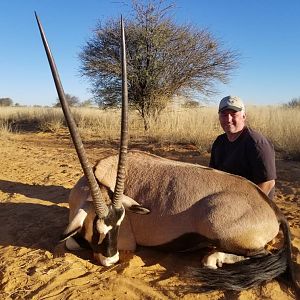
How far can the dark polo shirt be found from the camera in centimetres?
404

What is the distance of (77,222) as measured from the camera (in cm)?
331

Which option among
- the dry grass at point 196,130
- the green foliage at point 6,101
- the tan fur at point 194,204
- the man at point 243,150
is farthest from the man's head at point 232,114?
the green foliage at point 6,101

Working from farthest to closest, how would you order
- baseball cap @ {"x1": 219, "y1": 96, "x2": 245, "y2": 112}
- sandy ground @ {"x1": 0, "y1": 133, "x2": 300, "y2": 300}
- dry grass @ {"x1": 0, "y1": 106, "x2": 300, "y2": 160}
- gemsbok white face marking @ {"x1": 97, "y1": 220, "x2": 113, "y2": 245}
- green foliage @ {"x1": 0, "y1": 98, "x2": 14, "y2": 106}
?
green foliage @ {"x1": 0, "y1": 98, "x2": 14, "y2": 106}, dry grass @ {"x1": 0, "y1": 106, "x2": 300, "y2": 160}, baseball cap @ {"x1": 219, "y1": 96, "x2": 245, "y2": 112}, gemsbok white face marking @ {"x1": 97, "y1": 220, "x2": 113, "y2": 245}, sandy ground @ {"x1": 0, "y1": 133, "x2": 300, "y2": 300}

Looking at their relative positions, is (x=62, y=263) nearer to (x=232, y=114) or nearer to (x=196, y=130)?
(x=232, y=114)

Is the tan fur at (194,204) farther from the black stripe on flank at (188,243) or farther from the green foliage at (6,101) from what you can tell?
the green foliage at (6,101)

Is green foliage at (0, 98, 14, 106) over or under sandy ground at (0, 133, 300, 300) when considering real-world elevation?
over

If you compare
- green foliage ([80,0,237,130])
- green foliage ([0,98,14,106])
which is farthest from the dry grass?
green foliage ([0,98,14,106])

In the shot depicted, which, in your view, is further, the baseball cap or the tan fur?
the baseball cap

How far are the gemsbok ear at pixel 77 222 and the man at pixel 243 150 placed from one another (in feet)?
5.62

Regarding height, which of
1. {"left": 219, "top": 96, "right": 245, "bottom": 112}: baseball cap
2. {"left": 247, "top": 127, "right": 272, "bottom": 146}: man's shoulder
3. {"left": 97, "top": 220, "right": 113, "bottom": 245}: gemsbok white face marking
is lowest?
{"left": 97, "top": 220, "right": 113, "bottom": 245}: gemsbok white face marking

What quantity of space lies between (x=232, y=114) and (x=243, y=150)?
0.39 meters

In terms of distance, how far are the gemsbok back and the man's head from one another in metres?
0.74

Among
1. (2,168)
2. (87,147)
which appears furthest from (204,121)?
(2,168)

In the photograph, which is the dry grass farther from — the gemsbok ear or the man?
the gemsbok ear
